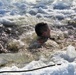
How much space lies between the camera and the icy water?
2.87 meters

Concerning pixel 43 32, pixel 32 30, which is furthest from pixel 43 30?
pixel 32 30

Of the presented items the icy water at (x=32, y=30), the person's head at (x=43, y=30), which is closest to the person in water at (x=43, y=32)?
the person's head at (x=43, y=30)

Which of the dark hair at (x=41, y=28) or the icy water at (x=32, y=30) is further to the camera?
the dark hair at (x=41, y=28)

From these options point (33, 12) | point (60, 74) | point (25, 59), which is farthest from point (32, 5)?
point (60, 74)

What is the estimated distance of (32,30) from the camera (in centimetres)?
524

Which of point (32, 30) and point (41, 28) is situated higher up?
point (41, 28)

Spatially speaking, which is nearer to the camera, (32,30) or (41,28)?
(41,28)

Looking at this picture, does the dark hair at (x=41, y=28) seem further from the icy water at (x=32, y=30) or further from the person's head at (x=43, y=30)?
the icy water at (x=32, y=30)

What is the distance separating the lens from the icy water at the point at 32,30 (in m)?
2.87

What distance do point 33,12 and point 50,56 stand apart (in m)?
3.55

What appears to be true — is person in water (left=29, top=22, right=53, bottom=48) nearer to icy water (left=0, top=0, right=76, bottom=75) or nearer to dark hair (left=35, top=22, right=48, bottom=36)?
dark hair (left=35, top=22, right=48, bottom=36)

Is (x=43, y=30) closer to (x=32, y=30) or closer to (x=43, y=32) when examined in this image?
(x=43, y=32)

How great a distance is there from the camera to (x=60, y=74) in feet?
8.16

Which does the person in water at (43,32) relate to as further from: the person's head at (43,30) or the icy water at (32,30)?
the icy water at (32,30)
